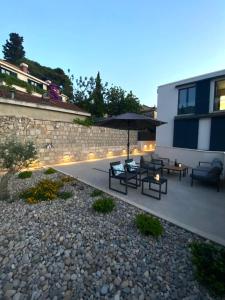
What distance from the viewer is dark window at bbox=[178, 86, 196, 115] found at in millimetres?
12820

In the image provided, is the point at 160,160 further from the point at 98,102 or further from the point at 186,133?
the point at 98,102

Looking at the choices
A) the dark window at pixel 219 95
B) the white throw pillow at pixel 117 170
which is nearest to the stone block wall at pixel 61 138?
the white throw pillow at pixel 117 170

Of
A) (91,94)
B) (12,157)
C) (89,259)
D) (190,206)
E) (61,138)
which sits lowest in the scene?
(89,259)

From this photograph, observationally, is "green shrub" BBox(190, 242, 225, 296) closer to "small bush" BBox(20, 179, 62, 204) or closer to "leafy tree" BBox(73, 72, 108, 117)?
"small bush" BBox(20, 179, 62, 204)

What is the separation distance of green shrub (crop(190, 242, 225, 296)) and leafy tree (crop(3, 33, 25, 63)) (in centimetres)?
5823

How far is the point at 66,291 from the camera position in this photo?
2424 millimetres

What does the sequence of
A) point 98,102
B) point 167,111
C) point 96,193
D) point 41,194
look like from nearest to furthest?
point 41,194 < point 96,193 < point 167,111 < point 98,102

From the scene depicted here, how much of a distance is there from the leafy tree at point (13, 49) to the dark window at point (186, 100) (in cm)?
5035

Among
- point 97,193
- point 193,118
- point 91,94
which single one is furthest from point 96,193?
point 91,94

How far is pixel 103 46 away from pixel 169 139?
1737 centimetres

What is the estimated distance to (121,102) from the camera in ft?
77.4

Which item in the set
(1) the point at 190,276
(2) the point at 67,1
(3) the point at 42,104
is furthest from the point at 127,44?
(1) the point at 190,276

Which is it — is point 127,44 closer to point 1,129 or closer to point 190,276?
point 1,129

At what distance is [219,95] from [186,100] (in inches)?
85.0
